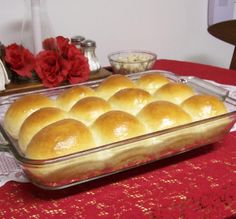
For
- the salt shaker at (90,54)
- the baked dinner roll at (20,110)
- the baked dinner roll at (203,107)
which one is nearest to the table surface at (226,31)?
the salt shaker at (90,54)

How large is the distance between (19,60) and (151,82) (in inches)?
14.4

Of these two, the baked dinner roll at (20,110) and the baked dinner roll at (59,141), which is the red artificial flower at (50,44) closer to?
the baked dinner roll at (20,110)

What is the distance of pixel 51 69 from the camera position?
0.86m

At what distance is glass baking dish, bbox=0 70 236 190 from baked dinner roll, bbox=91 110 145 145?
0.09 feet

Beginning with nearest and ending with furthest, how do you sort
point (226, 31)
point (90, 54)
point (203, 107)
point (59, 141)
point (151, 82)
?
point (59, 141) < point (203, 107) < point (151, 82) < point (90, 54) < point (226, 31)

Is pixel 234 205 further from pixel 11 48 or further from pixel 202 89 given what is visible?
pixel 11 48

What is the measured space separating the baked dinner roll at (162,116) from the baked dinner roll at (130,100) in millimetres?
20

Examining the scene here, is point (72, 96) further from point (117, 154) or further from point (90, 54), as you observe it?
point (90, 54)

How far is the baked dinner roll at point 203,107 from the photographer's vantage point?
547mm

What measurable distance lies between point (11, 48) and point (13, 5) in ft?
1.33

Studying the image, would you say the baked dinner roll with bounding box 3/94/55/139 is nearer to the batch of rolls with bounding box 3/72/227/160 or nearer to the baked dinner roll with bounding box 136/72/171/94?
the batch of rolls with bounding box 3/72/227/160

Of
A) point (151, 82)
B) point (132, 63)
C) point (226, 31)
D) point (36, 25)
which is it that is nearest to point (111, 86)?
point (151, 82)

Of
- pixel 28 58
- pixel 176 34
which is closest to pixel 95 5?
pixel 176 34

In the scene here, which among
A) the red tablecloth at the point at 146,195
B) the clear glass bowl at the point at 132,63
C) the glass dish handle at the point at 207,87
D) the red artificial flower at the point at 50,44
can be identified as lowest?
the red tablecloth at the point at 146,195
